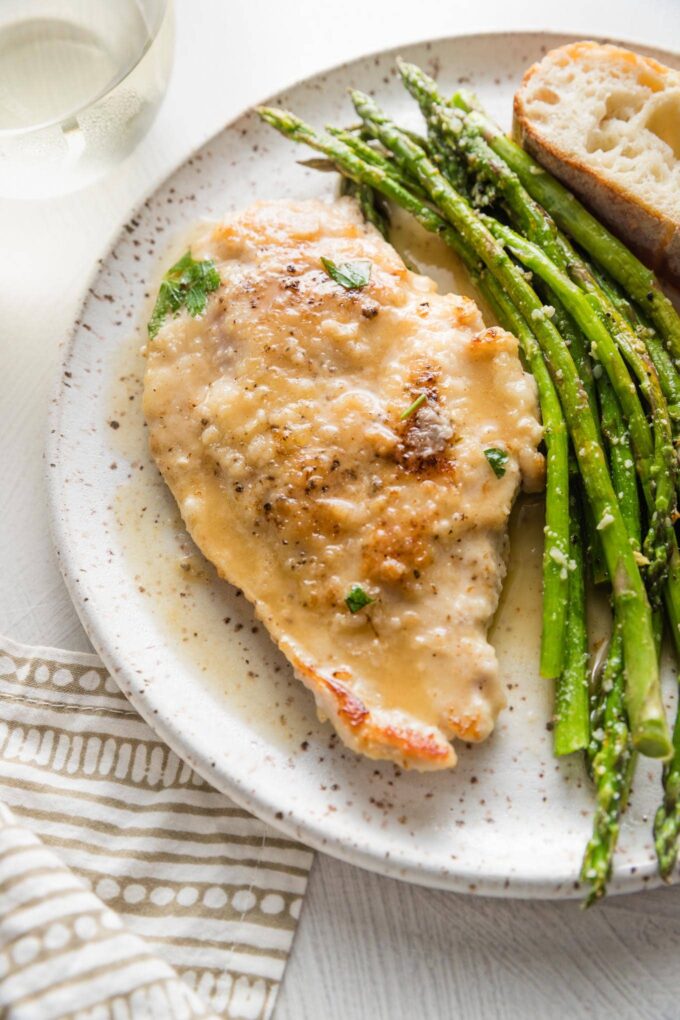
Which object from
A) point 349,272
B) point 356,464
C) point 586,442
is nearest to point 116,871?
point 356,464

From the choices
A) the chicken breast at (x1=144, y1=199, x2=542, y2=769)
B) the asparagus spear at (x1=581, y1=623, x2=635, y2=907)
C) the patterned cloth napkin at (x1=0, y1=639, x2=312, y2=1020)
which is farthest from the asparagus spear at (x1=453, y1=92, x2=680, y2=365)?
the patterned cloth napkin at (x1=0, y1=639, x2=312, y2=1020)

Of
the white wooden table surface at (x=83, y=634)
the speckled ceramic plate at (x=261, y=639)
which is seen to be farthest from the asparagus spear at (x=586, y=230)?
the white wooden table surface at (x=83, y=634)

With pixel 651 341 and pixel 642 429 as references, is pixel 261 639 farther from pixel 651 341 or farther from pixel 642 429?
pixel 651 341

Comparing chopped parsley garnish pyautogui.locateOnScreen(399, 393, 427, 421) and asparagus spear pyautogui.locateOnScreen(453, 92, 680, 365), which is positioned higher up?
asparagus spear pyautogui.locateOnScreen(453, 92, 680, 365)

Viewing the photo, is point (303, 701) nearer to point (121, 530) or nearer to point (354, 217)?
point (121, 530)

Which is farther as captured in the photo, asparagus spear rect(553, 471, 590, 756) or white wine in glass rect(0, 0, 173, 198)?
white wine in glass rect(0, 0, 173, 198)

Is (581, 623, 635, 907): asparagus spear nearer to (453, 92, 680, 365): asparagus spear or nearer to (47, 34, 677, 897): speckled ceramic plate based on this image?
(47, 34, 677, 897): speckled ceramic plate

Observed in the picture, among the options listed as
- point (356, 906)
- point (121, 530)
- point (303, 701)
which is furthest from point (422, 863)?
point (121, 530)

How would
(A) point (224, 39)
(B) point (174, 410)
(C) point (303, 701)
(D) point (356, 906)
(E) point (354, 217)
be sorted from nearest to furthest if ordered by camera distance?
(D) point (356, 906) < (C) point (303, 701) < (B) point (174, 410) < (E) point (354, 217) < (A) point (224, 39)
